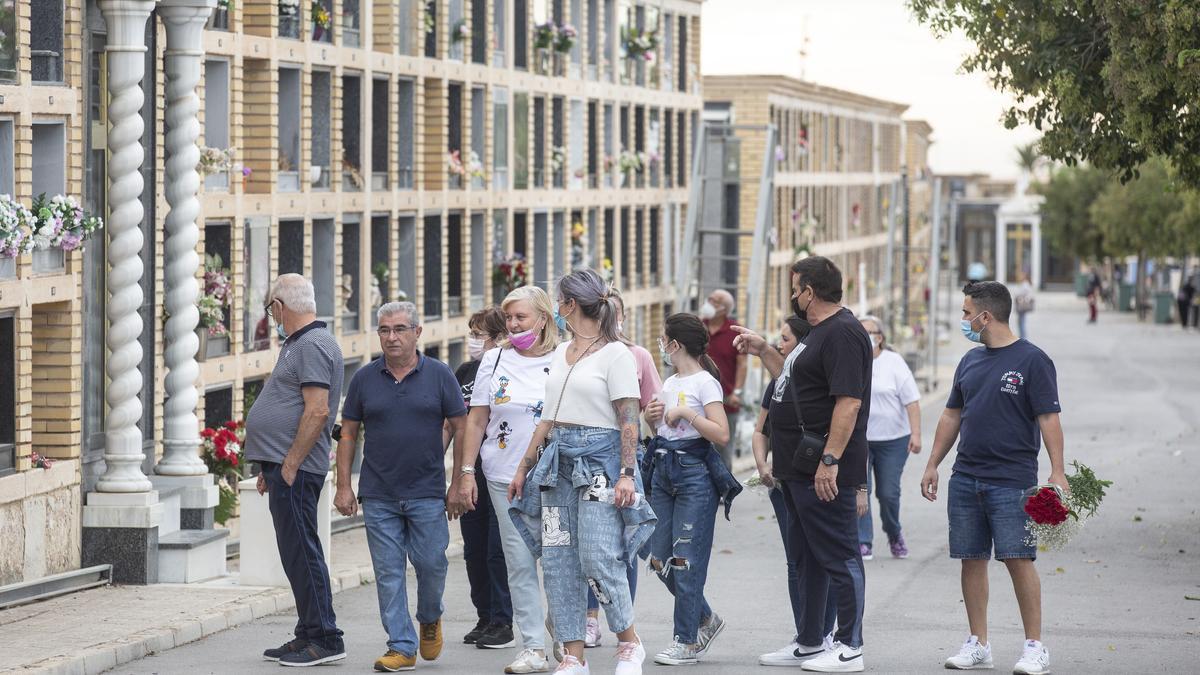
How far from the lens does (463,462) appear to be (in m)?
10.7

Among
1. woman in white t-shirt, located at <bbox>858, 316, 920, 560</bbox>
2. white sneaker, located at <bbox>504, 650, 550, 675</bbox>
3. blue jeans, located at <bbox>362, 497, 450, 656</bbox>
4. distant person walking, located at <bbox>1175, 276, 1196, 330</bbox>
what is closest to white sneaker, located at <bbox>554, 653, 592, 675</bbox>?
white sneaker, located at <bbox>504, 650, 550, 675</bbox>

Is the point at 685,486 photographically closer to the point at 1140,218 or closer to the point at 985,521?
the point at 985,521

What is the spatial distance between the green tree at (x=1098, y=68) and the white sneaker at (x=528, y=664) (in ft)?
22.7

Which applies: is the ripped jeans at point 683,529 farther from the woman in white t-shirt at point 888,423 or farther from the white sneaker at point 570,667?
the woman in white t-shirt at point 888,423

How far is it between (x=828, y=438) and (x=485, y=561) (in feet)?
7.56

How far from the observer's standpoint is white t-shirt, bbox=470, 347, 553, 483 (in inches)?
428

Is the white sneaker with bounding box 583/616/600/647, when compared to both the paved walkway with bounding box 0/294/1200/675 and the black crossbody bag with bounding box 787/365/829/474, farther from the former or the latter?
the black crossbody bag with bounding box 787/365/829/474

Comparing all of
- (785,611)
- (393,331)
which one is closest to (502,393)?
(393,331)

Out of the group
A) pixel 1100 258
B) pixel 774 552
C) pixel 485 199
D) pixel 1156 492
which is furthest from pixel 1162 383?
pixel 1100 258

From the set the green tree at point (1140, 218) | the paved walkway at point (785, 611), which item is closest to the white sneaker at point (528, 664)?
the paved walkway at point (785, 611)

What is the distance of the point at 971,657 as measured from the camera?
1078 cm

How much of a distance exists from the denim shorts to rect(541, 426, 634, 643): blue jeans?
173 centimetres

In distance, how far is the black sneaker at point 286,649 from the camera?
35.7 ft

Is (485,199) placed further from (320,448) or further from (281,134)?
(320,448)
